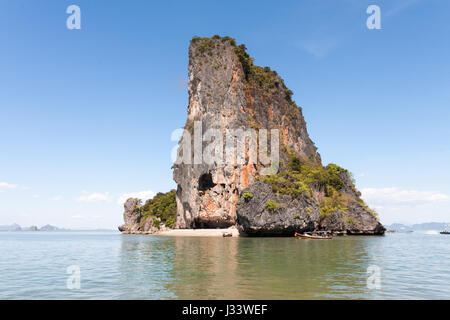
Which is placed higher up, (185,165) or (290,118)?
(290,118)

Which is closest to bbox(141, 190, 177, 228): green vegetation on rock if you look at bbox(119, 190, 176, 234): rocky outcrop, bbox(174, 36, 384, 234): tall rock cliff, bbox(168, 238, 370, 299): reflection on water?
bbox(119, 190, 176, 234): rocky outcrop

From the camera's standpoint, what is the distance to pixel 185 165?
64.9 metres

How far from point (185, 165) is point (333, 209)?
31.1 metres

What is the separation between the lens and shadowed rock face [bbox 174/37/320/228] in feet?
194

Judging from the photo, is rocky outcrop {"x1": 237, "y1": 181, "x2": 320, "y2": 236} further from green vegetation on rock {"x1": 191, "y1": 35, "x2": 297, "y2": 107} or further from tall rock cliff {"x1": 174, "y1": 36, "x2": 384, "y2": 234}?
green vegetation on rock {"x1": 191, "y1": 35, "x2": 297, "y2": 107}

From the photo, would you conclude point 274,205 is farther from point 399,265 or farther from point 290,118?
point 290,118

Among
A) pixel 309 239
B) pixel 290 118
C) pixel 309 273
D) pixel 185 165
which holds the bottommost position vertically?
pixel 309 239

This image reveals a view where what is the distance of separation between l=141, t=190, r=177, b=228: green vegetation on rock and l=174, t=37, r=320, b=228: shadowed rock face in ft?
36.8

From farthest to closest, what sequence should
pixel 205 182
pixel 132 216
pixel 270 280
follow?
pixel 132 216 < pixel 205 182 < pixel 270 280

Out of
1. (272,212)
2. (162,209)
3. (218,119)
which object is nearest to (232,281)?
(272,212)

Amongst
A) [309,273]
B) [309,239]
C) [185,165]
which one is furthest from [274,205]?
[309,273]

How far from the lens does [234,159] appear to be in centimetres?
5859
